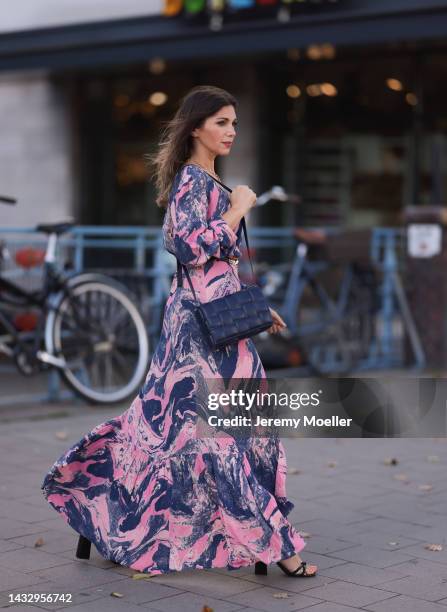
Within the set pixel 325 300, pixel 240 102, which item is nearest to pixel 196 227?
pixel 325 300

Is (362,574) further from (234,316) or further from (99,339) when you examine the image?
(99,339)

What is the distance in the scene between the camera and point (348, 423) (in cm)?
455

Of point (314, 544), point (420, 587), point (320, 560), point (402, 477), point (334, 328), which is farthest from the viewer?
point (334, 328)

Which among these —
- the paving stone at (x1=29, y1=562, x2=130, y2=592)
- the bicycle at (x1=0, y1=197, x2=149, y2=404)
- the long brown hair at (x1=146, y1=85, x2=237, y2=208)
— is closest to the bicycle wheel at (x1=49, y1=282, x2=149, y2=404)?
the bicycle at (x1=0, y1=197, x2=149, y2=404)

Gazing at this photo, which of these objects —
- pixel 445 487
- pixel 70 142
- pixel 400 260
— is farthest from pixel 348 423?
pixel 70 142

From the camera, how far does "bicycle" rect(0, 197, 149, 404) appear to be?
7836mm

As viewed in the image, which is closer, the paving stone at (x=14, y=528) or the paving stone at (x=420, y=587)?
the paving stone at (x=420, y=587)

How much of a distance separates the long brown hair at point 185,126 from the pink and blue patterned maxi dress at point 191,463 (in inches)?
2.9

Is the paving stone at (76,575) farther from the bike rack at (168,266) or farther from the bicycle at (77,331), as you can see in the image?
the bike rack at (168,266)

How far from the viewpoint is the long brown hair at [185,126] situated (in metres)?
4.50

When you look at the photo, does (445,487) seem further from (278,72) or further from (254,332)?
(278,72)

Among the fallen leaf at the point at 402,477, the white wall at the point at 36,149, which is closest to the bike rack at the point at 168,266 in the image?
the fallen leaf at the point at 402,477

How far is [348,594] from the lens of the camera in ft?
14.4

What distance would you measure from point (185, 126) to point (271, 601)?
1.72m
